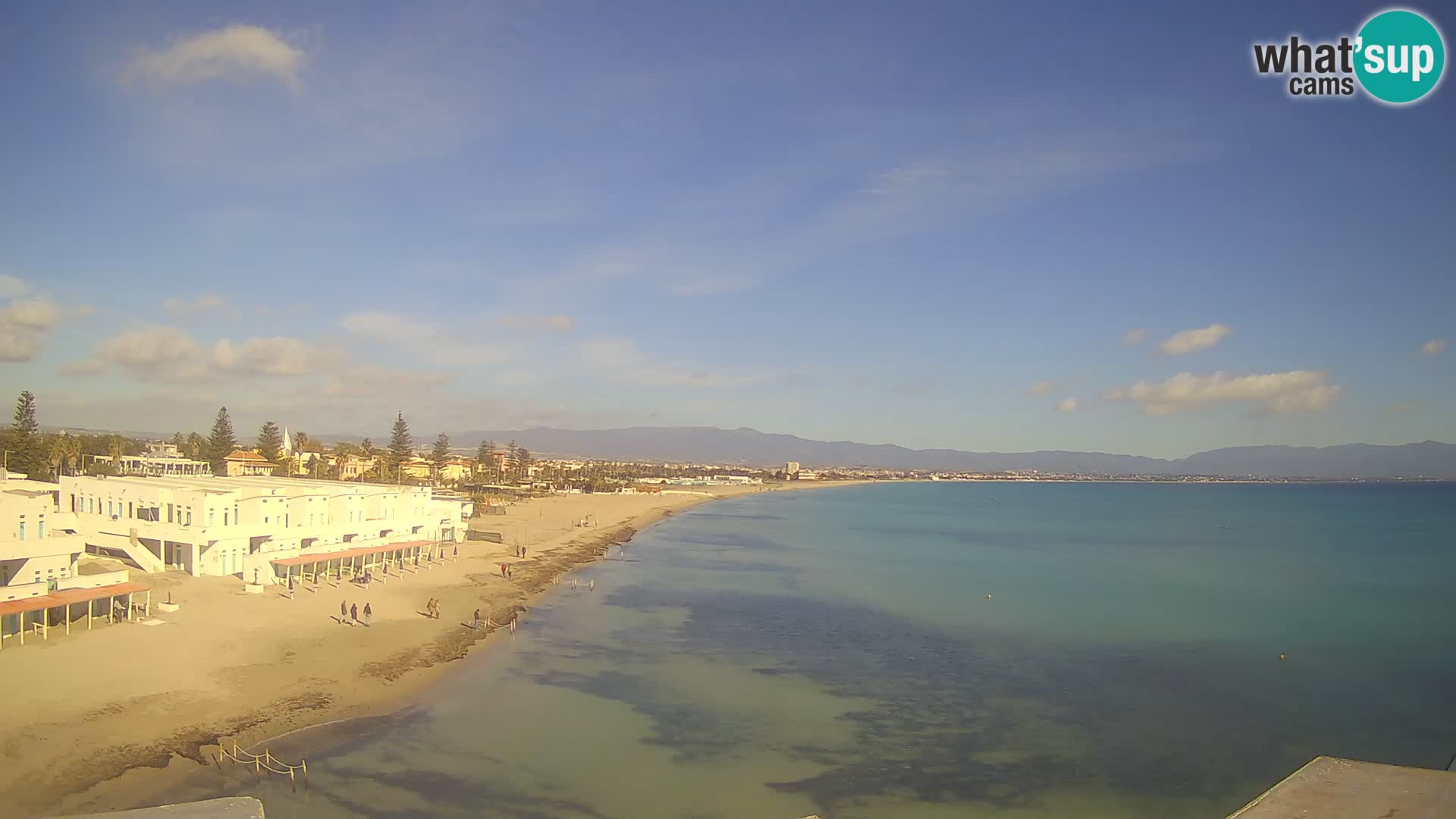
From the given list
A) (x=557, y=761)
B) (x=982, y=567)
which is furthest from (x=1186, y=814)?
(x=982, y=567)

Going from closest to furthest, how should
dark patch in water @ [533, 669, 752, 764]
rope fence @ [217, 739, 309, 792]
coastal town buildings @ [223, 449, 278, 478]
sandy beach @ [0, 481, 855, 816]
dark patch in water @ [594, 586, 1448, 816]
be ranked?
sandy beach @ [0, 481, 855, 816] < rope fence @ [217, 739, 309, 792] < dark patch in water @ [594, 586, 1448, 816] < dark patch in water @ [533, 669, 752, 764] < coastal town buildings @ [223, 449, 278, 478]

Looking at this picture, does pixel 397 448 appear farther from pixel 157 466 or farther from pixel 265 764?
pixel 265 764

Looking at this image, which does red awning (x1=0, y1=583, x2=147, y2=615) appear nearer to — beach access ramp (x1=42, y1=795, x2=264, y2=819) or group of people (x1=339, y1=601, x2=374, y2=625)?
group of people (x1=339, y1=601, x2=374, y2=625)

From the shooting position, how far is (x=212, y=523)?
2623 cm

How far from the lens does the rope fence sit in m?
13.7

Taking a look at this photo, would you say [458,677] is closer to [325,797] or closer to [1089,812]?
[325,797]

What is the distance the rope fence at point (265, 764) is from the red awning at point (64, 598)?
778 centimetres

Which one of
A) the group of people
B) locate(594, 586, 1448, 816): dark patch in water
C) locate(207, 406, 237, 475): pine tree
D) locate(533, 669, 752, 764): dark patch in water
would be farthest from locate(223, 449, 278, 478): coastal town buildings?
locate(533, 669, 752, 764): dark patch in water

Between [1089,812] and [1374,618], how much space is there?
27986mm

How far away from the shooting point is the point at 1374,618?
111ft

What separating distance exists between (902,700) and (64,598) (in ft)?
63.0

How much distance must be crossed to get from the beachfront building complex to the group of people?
3.90m

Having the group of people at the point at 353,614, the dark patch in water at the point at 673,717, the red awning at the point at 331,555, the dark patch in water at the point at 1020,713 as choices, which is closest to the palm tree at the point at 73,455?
the red awning at the point at 331,555

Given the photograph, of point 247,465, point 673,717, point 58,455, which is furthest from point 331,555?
point 247,465
